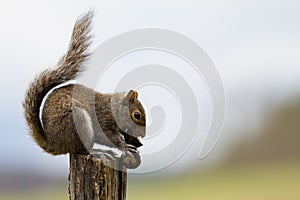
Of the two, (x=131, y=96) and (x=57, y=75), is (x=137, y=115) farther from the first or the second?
(x=57, y=75)

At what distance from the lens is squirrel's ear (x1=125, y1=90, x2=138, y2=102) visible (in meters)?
2.14

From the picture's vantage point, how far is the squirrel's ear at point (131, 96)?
214cm

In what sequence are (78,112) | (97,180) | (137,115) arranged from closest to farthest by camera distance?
1. (97,180)
2. (78,112)
3. (137,115)

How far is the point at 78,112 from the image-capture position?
1.99 metres

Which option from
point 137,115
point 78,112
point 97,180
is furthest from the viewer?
point 137,115

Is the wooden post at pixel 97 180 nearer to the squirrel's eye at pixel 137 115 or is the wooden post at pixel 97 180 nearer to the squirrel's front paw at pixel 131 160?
the squirrel's front paw at pixel 131 160

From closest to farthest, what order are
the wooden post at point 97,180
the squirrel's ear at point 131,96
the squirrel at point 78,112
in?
the wooden post at point 97,180, the squirrel at point 78,112, the squirrel's ear at point 131,96

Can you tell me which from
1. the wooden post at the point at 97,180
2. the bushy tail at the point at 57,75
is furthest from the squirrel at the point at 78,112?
the wooden post at the point at 97,180

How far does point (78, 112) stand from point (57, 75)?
0.17 metres

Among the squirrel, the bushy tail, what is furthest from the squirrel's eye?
the bushy tail

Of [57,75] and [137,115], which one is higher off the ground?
[57,75]

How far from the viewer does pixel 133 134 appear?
2049 millimetres

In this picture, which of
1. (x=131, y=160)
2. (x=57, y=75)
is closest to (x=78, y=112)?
(x=57, y=75)

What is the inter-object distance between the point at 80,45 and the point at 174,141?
1.66 ft
